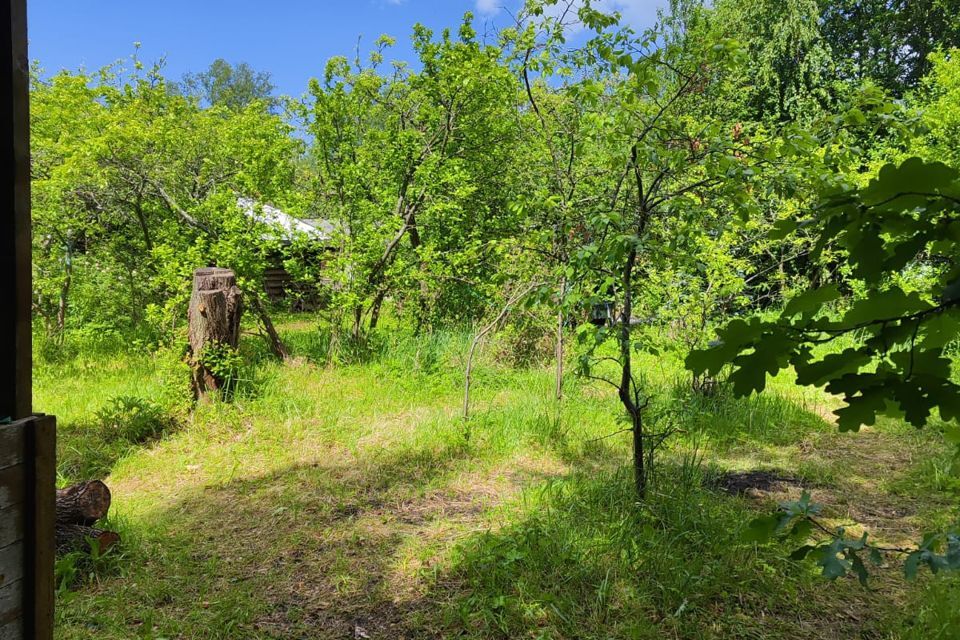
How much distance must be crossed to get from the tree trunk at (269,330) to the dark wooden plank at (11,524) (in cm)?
577

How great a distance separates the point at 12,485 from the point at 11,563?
0.16 meters

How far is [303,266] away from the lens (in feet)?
23.2

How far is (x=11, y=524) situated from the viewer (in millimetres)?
1182

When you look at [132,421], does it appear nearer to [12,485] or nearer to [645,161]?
[12,485]

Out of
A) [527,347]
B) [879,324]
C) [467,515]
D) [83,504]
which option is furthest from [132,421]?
[879,324]

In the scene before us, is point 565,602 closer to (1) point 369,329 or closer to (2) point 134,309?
(1) point 369,329

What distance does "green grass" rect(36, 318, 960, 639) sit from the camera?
2564 mm

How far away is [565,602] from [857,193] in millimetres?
2274

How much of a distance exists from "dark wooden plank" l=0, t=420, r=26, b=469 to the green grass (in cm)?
169

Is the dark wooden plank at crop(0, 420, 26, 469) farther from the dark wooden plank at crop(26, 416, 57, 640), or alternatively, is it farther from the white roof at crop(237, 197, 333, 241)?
the white roof at crop(237, 197, 333, 241)

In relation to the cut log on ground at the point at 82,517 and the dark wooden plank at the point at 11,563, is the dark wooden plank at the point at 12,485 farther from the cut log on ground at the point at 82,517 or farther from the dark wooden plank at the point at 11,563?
the cut log on ground at the point at 82,517

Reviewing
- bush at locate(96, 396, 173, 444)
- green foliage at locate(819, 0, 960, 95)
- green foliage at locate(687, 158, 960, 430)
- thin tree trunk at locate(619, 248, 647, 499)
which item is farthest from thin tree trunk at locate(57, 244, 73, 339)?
green foliage at locate(819, 0, 960, 95)

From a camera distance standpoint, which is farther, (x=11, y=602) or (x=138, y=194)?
(x=138, y=194)

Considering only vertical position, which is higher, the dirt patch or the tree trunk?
the tree trunk
